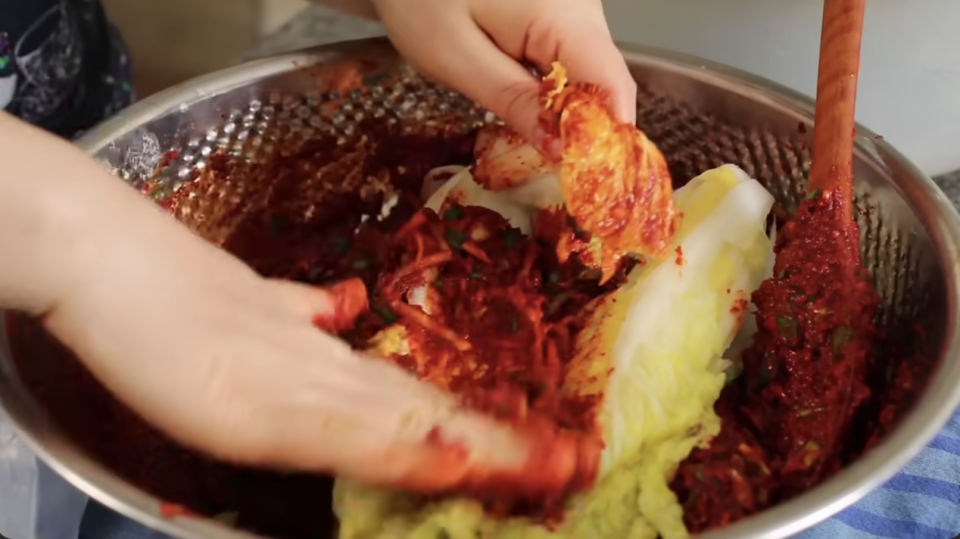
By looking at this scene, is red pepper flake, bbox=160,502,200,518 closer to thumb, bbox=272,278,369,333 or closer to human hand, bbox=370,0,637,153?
thumb, bbox=272,278,369,333

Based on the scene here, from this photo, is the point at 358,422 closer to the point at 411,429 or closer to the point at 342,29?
the point at 411,429

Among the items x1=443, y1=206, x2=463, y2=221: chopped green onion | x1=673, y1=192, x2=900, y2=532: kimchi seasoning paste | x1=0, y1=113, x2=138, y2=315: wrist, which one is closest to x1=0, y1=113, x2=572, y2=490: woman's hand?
x1=0, y1=113, x2=138, y2=315: wrist

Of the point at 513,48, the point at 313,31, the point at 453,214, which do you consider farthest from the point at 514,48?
the point at 313,31

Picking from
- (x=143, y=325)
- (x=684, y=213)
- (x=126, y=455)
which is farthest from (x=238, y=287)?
(x=684, y=213)

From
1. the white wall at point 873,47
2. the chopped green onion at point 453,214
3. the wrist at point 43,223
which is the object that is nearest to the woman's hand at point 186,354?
the wrist at point 43,223

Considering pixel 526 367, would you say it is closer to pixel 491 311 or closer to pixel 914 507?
pixel 491 311
